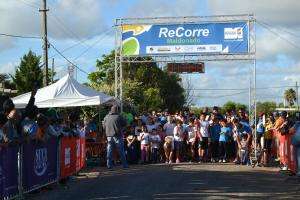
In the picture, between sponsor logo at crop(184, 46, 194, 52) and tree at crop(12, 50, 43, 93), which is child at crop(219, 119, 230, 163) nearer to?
sponsor logo at crop(184, 46, 194, 52)

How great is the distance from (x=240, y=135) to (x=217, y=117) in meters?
1.55

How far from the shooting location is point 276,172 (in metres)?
17.5

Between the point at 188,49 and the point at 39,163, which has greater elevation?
the point at 188,49

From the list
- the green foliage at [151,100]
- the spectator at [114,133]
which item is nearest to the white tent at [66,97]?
the spectator at [114,133]

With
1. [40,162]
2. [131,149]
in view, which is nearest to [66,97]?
[131,149]

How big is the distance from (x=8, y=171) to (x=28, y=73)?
46713 mm

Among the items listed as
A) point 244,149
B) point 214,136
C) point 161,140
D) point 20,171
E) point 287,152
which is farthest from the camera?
point 161,140

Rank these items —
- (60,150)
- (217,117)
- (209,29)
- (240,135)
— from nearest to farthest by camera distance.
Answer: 1. (60,150)
2. (240,135)
3. (217,117)
4. (209,29)

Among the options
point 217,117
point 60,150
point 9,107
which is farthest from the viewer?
point 217,117

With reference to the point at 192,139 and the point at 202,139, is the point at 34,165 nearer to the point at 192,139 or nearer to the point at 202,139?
A: the point at 202,139

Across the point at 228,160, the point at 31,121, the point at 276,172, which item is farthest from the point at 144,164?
the point at 31,121

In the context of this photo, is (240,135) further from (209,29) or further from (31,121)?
(31,121)

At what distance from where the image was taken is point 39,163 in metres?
12.2

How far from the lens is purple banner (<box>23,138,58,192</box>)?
11.5 m
